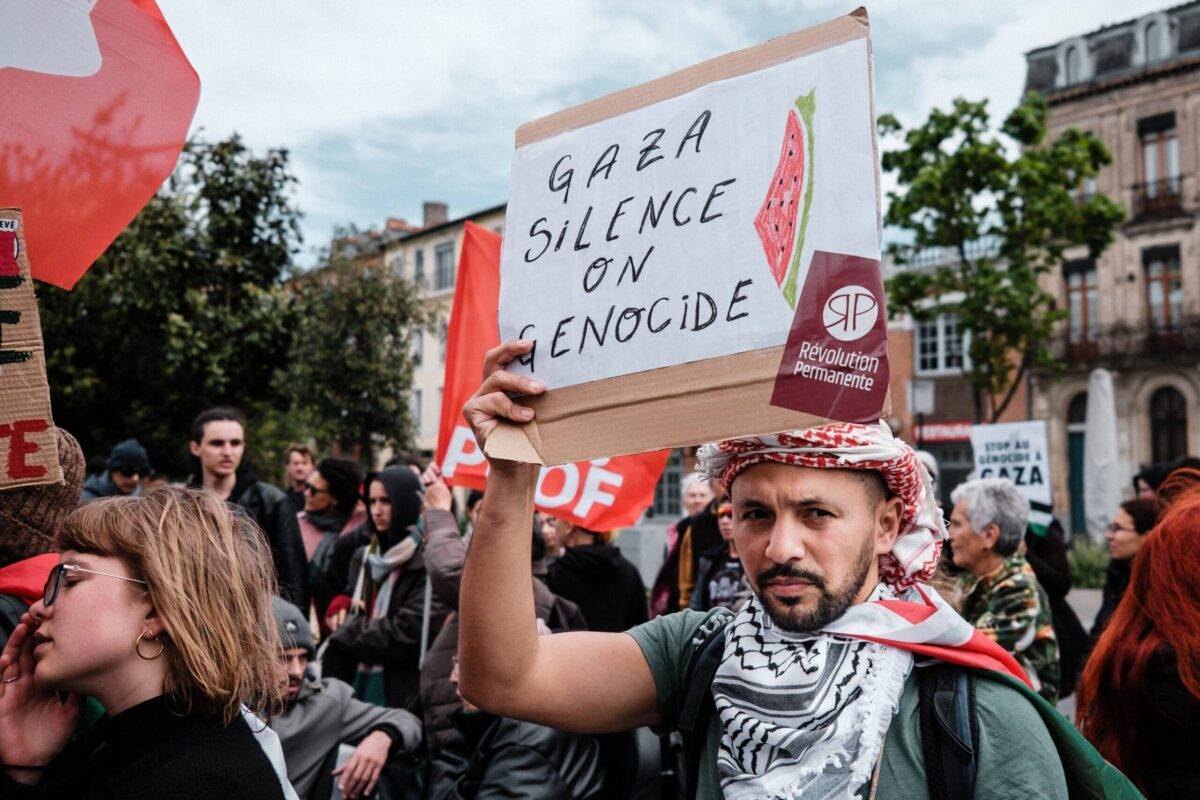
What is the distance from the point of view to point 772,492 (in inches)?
70.7

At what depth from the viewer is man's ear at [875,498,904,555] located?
188 cm

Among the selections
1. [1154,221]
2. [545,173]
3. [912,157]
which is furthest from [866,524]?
[1154,221]

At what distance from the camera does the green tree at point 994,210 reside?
58.2 ft

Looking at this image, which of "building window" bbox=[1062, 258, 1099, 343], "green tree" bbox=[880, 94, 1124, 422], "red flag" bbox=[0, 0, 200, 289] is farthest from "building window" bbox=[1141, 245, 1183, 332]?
"red flag" bbox=[0, 0, 200, 289]

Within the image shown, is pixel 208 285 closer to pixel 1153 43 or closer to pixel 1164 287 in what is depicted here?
pixel 1164 287

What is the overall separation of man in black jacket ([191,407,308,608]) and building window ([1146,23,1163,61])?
31332 millimetres

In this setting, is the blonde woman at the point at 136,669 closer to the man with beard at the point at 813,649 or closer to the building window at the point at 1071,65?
the man with beard at the point at 813,649

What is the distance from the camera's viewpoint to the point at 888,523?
6.23 ft

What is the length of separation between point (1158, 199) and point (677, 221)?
1240 inches

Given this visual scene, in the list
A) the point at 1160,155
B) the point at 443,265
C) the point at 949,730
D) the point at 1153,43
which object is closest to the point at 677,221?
the point at 949,730

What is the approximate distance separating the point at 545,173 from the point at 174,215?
1330cm

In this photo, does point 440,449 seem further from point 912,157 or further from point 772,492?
point 912,157

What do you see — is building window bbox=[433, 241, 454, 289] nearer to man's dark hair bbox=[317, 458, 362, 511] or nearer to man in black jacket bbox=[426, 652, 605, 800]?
man's dark hair bbox=[317, 458, 362, 511]

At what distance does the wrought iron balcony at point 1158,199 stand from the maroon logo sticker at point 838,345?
31249mm
